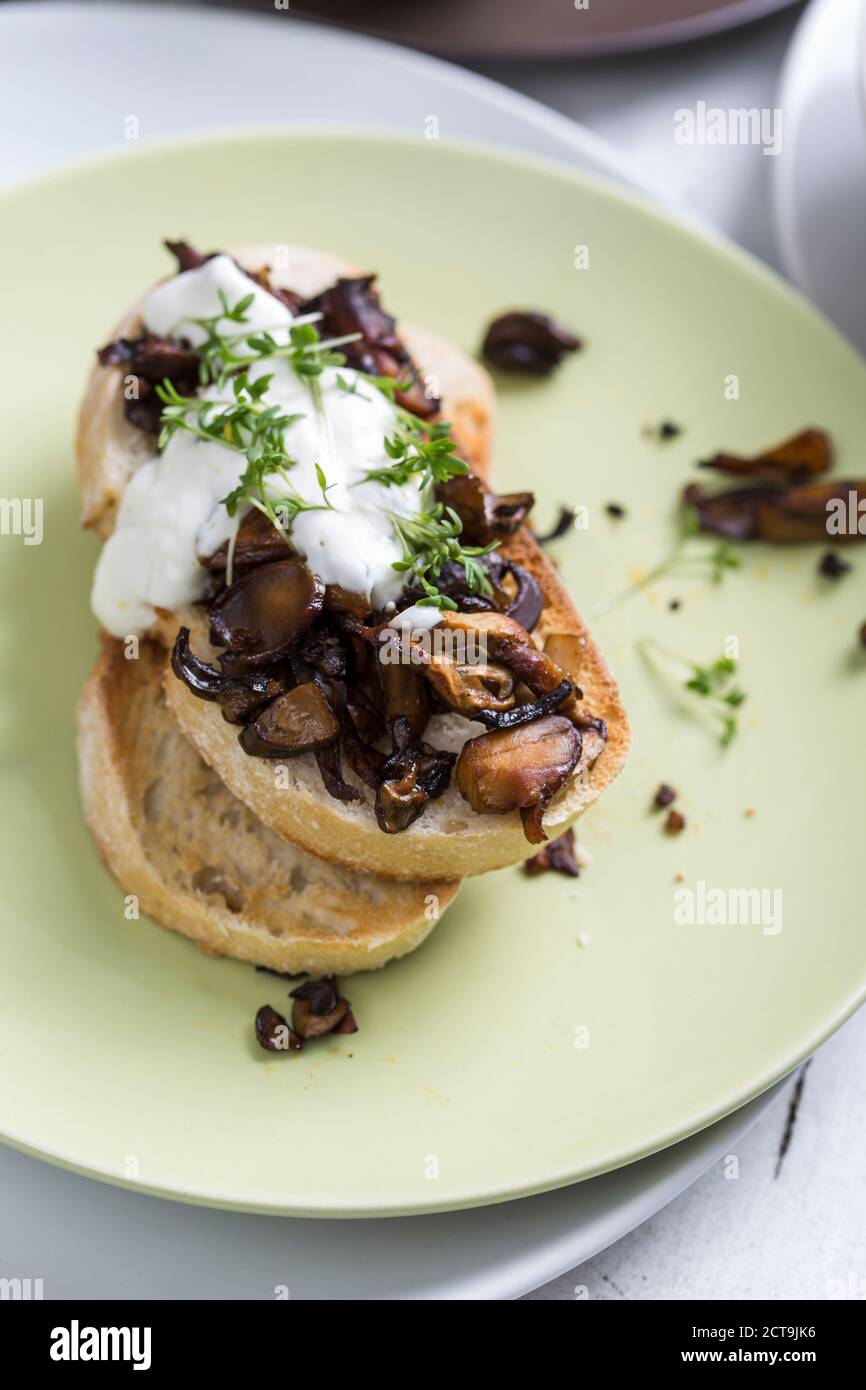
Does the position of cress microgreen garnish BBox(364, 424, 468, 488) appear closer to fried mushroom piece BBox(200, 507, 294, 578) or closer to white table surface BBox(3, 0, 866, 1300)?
fried mushroom piece BBox(200, 507, 294, 578)

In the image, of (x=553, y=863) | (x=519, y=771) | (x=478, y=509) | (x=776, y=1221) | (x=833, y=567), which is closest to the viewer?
(x=519, y=771)

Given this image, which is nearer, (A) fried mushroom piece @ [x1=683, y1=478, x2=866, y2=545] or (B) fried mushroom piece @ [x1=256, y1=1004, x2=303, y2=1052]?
(B) fried mushroom piece @ [x1=256, y1=1004, x2=303, y2=1052]

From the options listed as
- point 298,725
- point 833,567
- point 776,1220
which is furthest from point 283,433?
point 776,1220

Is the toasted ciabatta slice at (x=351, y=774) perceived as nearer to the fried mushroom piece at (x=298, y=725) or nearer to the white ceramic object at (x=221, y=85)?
the fried mushroom piece at (x=298, y=725)

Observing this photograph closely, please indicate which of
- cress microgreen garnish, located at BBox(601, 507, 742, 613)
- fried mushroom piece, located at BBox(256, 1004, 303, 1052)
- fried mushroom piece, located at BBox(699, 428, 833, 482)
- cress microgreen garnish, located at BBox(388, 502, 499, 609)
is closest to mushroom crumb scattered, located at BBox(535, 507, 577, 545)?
cress microgreen garnish, located at BBox(601, 507, 742, 613)

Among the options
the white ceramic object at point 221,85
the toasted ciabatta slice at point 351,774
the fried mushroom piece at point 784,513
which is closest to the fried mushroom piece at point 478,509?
the toasted ciabatta slice at point 351,774

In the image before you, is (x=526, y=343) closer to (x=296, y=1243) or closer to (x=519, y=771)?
(x=519, y=771)

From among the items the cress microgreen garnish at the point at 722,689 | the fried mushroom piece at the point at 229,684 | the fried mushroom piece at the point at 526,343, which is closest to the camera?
the fried mushroom piece at the point at 229,684
